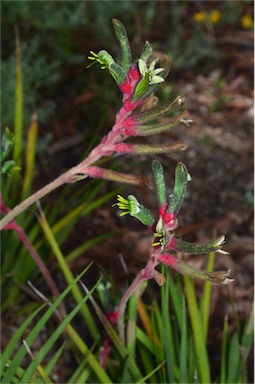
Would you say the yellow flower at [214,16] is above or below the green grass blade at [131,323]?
above

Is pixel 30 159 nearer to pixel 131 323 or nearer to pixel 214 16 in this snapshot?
pixel 131 323

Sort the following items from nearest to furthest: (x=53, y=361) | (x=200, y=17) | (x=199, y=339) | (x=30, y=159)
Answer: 1. (x=53, y=361)
2. (x=199, y=339)
3. (x=30, y=159)
4. (x=200, y=17)

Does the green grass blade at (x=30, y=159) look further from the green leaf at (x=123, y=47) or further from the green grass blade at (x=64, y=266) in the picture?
the green leaf at (x=123, y=47)

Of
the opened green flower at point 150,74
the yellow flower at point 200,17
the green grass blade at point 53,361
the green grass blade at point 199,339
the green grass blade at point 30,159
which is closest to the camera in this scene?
the opened green flower at point 150,74

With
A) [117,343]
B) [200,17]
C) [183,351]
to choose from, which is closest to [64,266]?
[117,343]

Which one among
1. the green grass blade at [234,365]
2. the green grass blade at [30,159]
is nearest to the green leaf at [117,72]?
the green grass blade at [234,365]

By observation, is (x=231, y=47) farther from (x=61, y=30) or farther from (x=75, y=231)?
(x=75, y=231)

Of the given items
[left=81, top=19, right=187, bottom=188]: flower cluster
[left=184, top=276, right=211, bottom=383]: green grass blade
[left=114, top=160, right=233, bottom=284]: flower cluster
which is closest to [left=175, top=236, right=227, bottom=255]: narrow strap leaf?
[left=114, top=160, right=233, bottom=284]: flower cluster

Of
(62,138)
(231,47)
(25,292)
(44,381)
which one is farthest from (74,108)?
(44,381)
